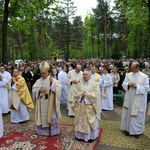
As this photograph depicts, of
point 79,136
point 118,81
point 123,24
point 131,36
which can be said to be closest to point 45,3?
point 118,81

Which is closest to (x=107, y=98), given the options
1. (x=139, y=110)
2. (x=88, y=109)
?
(x=139, y=110)

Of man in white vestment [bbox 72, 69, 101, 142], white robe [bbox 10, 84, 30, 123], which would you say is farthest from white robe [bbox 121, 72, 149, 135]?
white robe [bbox 10, 84, 30, 123]

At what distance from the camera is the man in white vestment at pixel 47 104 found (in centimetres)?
595

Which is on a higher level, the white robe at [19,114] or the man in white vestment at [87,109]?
the man in white vestment at [87,109]

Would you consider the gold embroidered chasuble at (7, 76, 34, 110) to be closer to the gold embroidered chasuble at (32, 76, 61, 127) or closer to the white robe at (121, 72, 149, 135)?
the gold embroidered chasuble at (32, 76, 61, 127)

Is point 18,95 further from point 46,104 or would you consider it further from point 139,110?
point 139,110

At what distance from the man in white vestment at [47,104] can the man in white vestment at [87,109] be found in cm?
69

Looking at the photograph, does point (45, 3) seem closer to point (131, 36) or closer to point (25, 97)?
point (25, 97)

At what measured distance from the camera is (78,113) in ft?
18.4

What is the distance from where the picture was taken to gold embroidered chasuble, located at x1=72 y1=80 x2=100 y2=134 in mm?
5480

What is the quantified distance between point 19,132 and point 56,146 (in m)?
1.64

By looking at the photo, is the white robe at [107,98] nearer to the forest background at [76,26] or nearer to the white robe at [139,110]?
the white robe at [139,110]

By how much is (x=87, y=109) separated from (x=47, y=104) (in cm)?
128

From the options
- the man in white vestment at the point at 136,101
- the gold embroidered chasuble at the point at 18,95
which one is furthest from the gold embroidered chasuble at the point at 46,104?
the man in white vestment at the point at 136,101
